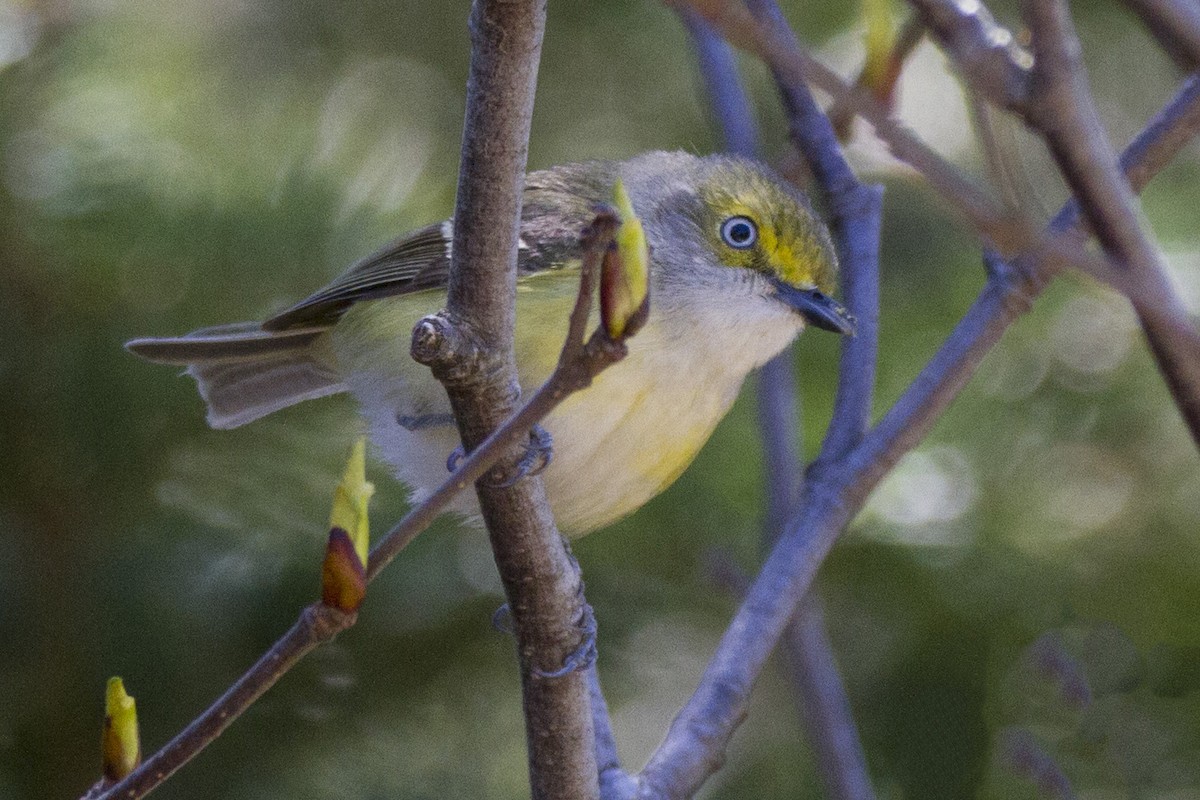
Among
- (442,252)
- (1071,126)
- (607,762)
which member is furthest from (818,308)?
(1071,126)

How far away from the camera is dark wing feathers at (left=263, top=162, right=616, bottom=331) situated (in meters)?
2.95

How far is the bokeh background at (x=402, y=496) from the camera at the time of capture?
10.4 feet

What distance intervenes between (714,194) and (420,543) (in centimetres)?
117

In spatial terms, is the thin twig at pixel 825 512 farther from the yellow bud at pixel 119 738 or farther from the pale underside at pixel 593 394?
the yellow bud at pixel 119 738

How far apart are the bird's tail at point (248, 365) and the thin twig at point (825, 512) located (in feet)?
4.42

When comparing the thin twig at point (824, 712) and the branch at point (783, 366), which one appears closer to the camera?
the thin twig at point (824, 712)

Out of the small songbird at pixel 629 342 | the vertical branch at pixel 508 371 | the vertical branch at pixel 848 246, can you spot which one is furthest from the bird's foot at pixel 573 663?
the vertical branch at pixel 848 246

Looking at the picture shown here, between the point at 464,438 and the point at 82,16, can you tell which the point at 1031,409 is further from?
the point at 82,16

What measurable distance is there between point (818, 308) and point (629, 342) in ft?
1.55

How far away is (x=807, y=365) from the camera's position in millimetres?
4266

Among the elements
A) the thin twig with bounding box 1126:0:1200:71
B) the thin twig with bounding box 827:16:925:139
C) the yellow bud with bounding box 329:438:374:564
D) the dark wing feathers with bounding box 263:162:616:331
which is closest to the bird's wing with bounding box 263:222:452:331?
the dark wing feathers with bounding box 263:162:616:331

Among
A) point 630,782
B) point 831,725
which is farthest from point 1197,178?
point 630,782

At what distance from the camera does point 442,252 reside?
311cm

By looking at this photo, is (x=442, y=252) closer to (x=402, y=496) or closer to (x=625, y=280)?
(x=402, y=496)
